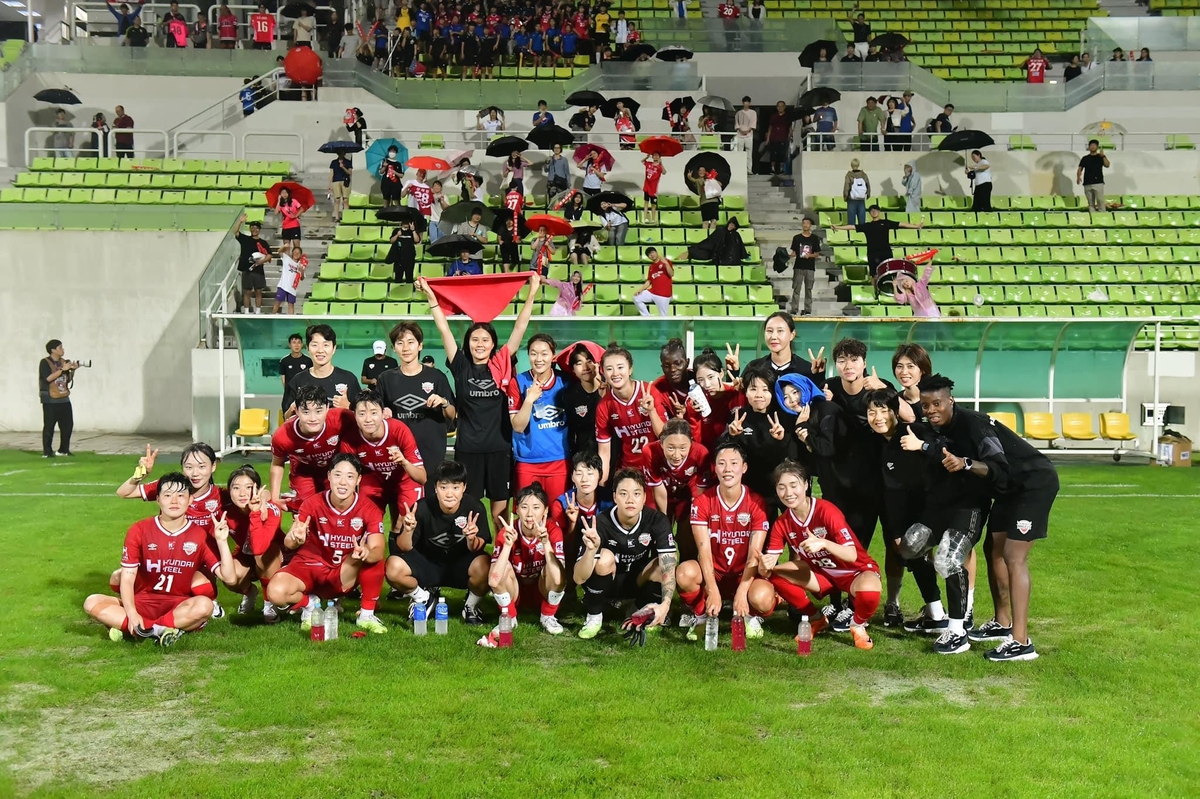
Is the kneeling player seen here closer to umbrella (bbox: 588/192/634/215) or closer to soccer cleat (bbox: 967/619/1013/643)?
soccer cleat (bbox: 967/619/1013/643)

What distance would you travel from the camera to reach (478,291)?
10.5 meters

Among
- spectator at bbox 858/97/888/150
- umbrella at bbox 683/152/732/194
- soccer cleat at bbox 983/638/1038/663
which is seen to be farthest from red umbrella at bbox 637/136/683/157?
soccer cleat at bbox 983/638/1038/663

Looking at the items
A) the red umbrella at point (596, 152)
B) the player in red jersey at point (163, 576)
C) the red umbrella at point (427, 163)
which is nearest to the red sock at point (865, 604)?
the player in red jersey at point (163, 576)

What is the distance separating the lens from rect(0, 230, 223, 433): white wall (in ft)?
70.5

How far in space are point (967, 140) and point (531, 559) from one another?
2012 centimetres

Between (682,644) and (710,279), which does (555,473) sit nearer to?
(682,644)

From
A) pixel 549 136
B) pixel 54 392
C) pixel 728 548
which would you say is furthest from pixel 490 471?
pixel 549 136

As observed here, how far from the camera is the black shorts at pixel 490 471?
28.6 ft

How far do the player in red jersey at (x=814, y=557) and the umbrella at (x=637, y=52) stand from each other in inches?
928

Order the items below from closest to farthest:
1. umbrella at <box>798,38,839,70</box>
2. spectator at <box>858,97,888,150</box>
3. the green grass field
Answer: the green grass field, spectator at <box>858,97,888,150</box>, umbrella at <box>798,38,839,70</box>

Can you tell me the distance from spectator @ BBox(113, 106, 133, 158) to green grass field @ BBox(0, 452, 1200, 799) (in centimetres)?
2145

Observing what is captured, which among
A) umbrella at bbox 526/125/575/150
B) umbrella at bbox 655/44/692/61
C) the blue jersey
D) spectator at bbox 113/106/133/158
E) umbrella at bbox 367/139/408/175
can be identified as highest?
umbrella at bbox 655/44/692/61

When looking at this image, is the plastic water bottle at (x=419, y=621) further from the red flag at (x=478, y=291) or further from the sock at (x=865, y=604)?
the red flag at (x=478, y=291)

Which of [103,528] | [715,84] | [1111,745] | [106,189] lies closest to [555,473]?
[1111,745]
